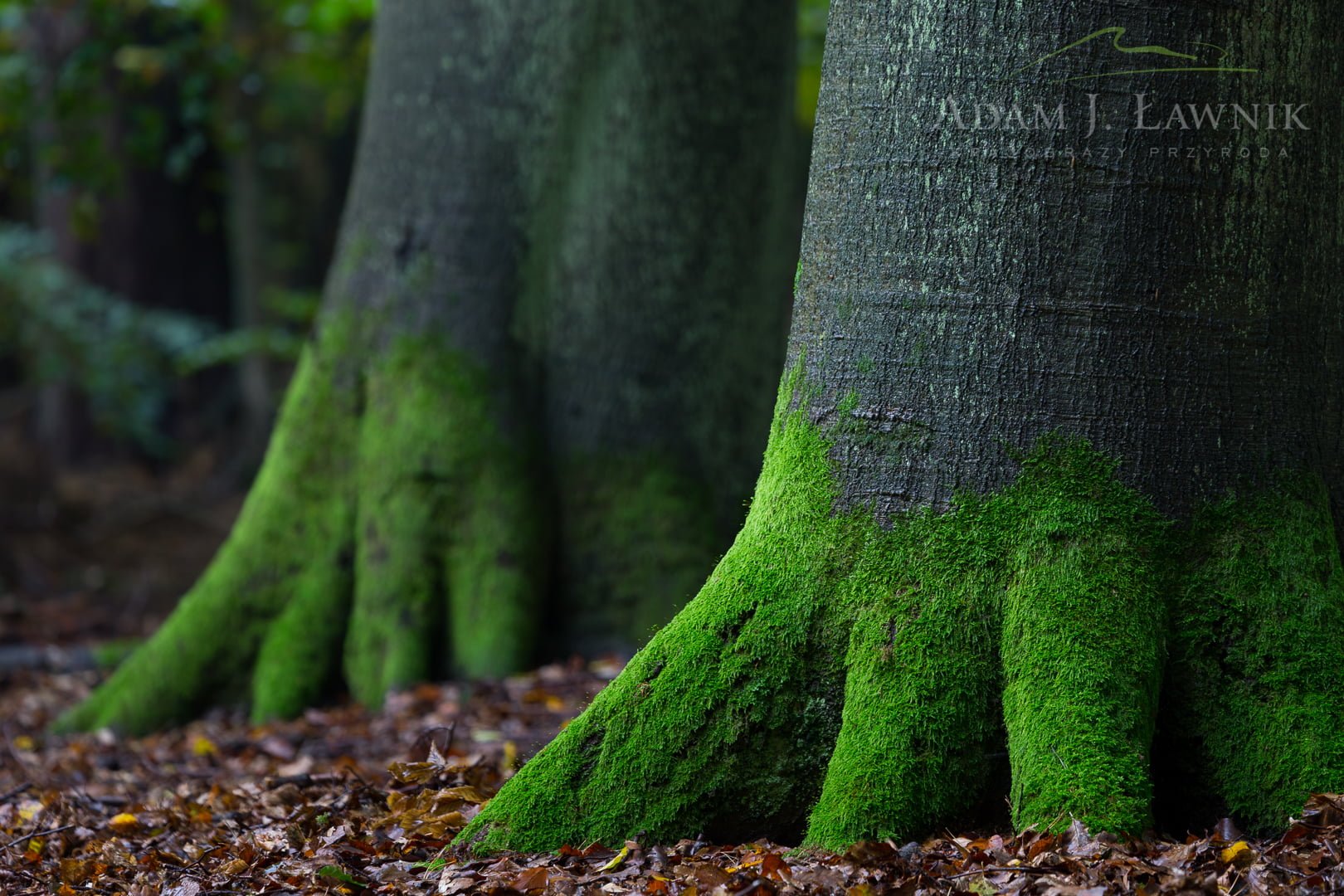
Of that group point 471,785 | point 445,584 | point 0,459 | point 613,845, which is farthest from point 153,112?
point 613,845

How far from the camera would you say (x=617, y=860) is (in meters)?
2.88

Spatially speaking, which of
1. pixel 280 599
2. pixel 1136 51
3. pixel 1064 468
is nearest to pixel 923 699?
pixel 1064 468

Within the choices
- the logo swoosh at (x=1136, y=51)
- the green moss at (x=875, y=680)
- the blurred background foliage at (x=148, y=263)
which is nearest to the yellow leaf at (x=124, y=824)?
the green moss at (x=875, y=680)

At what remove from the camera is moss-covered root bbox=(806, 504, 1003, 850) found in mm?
2801

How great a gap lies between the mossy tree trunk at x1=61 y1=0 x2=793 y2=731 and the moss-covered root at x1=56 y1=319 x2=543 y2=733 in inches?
0.4

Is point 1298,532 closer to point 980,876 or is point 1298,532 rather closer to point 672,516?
point 980,876

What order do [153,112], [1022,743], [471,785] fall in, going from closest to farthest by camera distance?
[1022,743], [471,785], [153,112]

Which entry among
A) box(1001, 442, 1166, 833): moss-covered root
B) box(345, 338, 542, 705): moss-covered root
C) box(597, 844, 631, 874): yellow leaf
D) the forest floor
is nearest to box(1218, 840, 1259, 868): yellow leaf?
the forest floor

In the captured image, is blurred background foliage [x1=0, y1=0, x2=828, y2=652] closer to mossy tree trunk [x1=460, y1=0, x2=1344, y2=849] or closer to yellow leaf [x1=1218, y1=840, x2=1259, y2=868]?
mossy tree trunk [x1=460, y1=0, x2=1344, y2=849]

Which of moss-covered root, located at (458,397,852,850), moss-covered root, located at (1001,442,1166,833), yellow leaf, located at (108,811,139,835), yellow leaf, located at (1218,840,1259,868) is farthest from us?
yellow leaf, located at (108,811,139,835)

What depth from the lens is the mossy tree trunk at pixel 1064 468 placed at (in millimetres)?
2764

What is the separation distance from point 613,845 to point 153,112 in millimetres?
6562

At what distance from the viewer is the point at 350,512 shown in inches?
215

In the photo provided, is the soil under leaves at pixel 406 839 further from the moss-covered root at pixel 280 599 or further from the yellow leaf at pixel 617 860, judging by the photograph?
the moss-covered root at pixel 280 599
